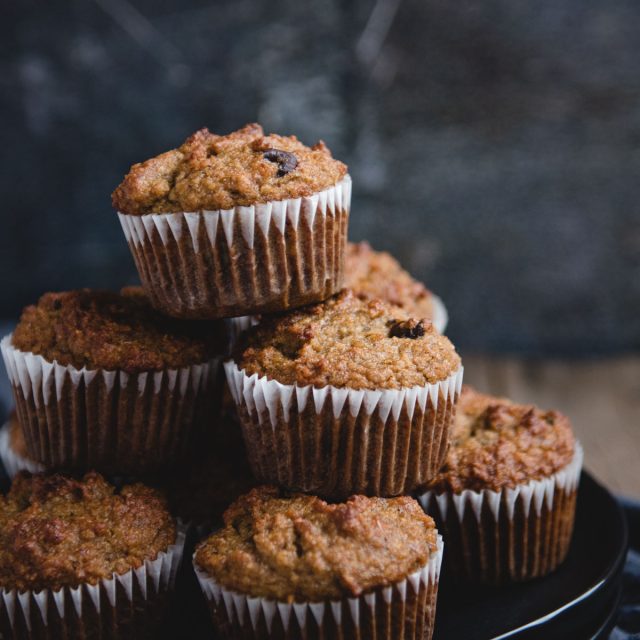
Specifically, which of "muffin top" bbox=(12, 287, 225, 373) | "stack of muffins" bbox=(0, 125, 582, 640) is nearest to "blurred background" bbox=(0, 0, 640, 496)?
"stack of muffins" bbox=(0, 125, 582, 640)

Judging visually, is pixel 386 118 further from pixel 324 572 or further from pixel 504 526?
pixel 324 572

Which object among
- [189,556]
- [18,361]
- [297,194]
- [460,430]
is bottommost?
[189,556]

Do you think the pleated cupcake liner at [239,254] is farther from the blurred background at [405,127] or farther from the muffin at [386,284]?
the blurred background at [405,127]

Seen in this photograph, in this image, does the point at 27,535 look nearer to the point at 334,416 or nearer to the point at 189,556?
the point at 189,556

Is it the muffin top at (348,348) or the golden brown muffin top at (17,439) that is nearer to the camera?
the muffin top at (348,348)

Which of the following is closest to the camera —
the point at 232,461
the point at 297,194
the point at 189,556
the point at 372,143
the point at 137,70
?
the point at 297,194

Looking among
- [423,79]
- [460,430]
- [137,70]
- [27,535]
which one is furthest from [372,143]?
[27,535]

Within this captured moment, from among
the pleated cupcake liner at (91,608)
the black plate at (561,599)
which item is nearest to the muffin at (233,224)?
the pleated cupcake liner at (91,608)

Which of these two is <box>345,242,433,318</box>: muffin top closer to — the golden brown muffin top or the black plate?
the black plate
